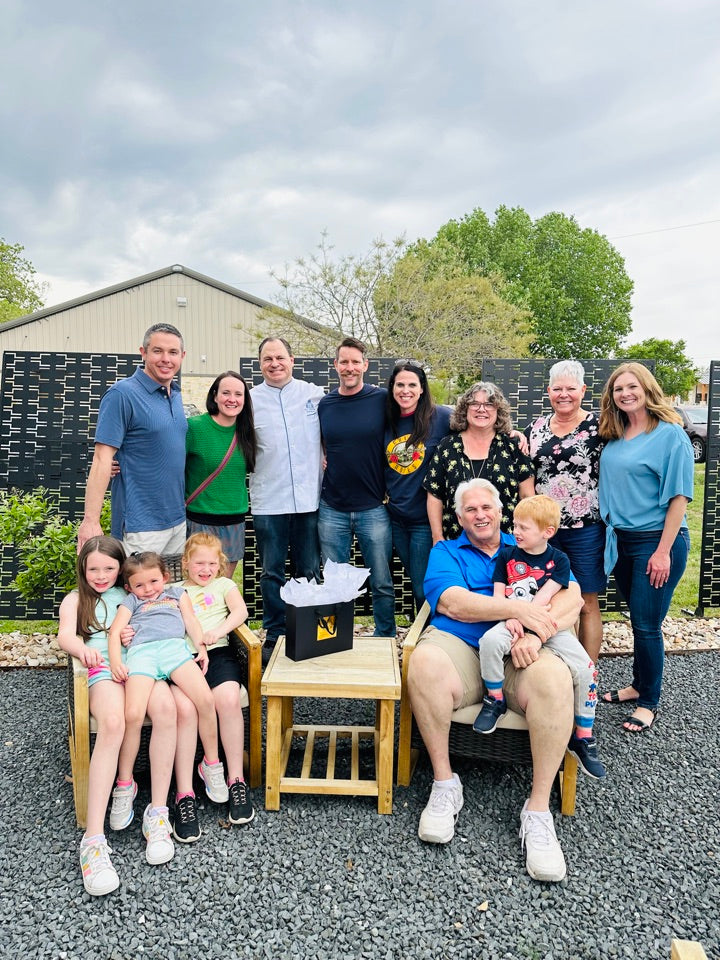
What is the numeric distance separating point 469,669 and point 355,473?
1.31 metres

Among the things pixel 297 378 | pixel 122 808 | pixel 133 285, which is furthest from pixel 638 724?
pixel 133 285

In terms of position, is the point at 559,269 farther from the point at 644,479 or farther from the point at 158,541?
the point at 158,541

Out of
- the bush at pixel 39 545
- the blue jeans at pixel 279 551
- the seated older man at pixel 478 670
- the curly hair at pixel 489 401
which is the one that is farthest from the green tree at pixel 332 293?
the seated older man at pixel 478 670

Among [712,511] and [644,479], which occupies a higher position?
[644,479]

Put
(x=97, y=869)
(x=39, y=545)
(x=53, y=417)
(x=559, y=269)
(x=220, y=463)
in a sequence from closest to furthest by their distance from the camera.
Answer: (x=97, y=869)
(x=220, y=463)
(x=39, y=545)
(x=53, y=417)
(x=559, y=269)

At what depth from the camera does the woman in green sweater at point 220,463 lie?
3230 mm

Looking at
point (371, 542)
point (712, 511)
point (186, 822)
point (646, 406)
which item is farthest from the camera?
point (712, 511)

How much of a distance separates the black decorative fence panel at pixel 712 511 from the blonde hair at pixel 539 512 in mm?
2720

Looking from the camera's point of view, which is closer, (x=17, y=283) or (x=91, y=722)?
(x=91, y=722)

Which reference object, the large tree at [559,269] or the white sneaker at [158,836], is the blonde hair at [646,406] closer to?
the white sneaker at [158,836]

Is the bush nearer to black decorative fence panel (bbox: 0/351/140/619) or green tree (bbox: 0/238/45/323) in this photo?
black decorative fence panel (bbox: 0/351/140/619)

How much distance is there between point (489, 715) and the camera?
236 cm

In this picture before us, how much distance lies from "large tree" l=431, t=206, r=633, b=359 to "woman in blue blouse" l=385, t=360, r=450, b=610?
2669 cm

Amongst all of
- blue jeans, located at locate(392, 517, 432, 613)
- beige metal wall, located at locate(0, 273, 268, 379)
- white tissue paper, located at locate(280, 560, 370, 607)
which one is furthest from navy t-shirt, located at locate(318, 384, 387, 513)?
beige metal wall, located at locate(0, 273, 268, 379)
